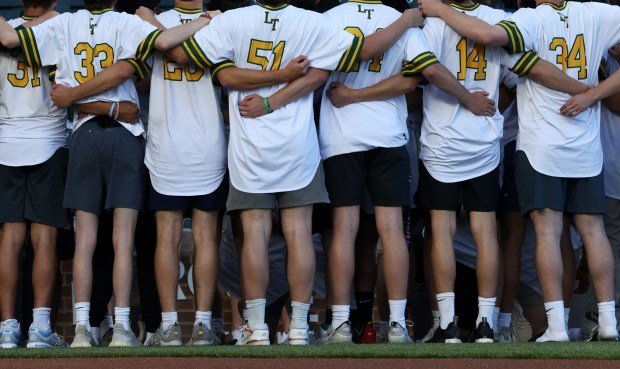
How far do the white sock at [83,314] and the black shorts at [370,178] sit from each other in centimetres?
144

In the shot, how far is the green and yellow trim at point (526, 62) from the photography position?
7.15 m

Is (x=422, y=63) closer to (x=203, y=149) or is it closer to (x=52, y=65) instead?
(x=203, y=149)

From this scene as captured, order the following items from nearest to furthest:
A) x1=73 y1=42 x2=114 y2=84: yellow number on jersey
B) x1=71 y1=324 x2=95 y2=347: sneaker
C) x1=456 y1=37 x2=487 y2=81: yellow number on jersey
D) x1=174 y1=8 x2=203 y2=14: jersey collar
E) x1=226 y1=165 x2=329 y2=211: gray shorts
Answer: x1=71 y1=324 x2=95 y2=347: sneaker < x1=226 y1=165 x2=329 y2=211: gray shorts < x1=73 y1=42 x2=114 y2=84: yellow number on jersey < x1=456 y1=37 x2=487 y2=81: yellow number on jersey < x1=174 y1=8 x2=203 y2=14: jersey collar

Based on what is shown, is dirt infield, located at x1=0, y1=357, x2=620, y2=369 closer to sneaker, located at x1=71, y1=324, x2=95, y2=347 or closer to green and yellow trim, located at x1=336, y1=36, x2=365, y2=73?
sneaker, located at x1=71, y1=324, x2=95, y2=347

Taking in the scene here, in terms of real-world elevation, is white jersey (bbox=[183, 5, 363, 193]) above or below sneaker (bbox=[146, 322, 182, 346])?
above

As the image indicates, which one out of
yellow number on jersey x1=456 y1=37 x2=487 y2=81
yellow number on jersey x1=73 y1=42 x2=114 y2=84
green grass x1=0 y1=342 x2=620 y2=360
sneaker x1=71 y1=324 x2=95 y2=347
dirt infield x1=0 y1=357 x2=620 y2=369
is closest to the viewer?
dirt infield x1=0 y1=357 x2=620 y2=369

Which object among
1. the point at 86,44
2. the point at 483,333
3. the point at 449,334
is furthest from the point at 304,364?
the point at 86,44

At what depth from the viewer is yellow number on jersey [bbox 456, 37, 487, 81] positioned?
731 centimetres

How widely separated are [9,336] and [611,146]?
360cm

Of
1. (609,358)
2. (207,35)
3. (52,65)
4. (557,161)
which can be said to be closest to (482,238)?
(557,161)

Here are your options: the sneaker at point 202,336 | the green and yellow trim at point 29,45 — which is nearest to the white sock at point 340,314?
the sneaker at point 202,336

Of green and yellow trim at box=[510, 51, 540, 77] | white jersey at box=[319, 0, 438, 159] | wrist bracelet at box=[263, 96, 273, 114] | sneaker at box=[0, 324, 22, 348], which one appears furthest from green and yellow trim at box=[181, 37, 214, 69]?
sneaker at box=[0, 324, 22, 348]

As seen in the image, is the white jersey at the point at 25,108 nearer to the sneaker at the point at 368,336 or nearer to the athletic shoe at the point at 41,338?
the athletic shoe at the point at 41,338

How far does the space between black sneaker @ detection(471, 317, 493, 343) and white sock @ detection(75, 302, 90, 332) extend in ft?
6.83
